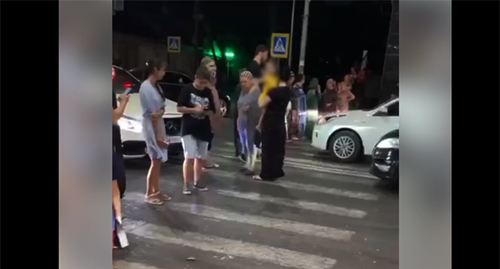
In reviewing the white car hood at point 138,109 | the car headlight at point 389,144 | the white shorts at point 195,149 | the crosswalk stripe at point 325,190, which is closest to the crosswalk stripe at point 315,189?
the crosswalk stripe at point 325,190

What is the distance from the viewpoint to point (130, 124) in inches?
77.0

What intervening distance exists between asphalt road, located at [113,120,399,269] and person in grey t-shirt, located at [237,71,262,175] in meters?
0.06

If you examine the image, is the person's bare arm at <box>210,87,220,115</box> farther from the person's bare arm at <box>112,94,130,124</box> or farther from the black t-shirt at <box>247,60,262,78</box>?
the person's bare arm at <box>112,94,130,124</box>

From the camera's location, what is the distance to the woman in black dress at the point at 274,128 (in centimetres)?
199

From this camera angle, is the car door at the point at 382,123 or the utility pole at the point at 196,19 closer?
the car door at the point at 382,123

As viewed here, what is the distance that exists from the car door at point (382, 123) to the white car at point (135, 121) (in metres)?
0.83

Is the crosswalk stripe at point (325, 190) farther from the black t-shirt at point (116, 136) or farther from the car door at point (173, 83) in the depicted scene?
the black t-shirt at point (116, 136)

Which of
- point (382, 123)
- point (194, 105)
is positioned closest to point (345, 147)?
point (382, 123)

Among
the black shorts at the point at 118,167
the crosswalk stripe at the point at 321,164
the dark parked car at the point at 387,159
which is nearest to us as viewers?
the dark parked car at the point at 387,159

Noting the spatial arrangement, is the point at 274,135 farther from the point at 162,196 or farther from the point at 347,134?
the point at 162,196

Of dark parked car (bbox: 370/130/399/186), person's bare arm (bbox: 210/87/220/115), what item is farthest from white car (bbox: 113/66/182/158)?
dark parked car (bbox: 370/130/399/186)

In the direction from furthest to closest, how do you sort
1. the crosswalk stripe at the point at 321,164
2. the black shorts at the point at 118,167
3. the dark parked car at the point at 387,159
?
the crosswalk stripe at the point at 321,164, the black shorts at the point at 118,167, the dark parked car at the point at 387,159

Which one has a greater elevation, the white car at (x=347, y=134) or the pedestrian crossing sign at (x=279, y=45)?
the pedestrian crossing sign at (x=279, y=45)

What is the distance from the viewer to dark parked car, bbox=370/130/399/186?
1.81 m
